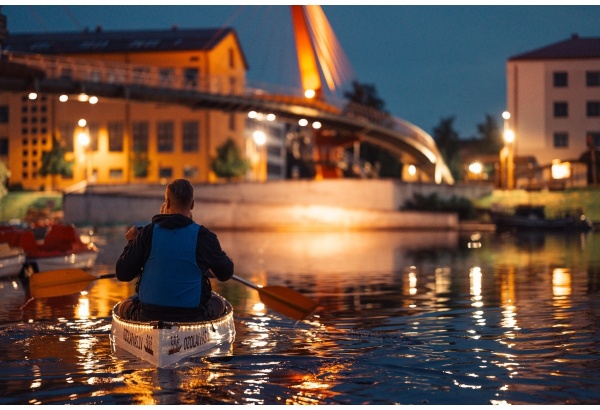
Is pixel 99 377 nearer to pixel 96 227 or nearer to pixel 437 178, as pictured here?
pixel 96 227

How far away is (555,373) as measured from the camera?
35.8 feet

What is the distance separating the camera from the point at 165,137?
310ft

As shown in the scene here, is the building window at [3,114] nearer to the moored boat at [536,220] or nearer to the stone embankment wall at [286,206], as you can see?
the stone embankment wall at [286,206]

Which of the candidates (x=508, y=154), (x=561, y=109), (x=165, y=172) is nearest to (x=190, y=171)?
(x=165, y=172)

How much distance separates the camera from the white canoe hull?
25.2 meters

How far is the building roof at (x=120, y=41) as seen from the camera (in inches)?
3777

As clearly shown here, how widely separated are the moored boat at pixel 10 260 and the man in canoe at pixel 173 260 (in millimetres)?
13180

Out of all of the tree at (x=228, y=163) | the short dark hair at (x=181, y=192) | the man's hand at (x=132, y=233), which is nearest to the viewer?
the short dark hair at (x=181, y=192)

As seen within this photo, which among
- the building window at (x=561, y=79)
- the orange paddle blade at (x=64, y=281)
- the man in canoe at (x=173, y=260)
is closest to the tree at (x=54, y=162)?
the building window at (x=561, y=79)

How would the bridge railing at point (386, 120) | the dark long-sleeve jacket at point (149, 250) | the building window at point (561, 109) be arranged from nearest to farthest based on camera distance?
1. the dark long-sleeve jacket at point (149, 250)
2. the bridge railing at point (386, 120)
3. the building window at point (561, 109)

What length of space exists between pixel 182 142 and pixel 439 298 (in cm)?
7570

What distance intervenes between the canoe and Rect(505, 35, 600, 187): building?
81750mm

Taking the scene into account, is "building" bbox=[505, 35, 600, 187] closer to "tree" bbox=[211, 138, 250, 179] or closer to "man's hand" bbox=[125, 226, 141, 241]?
"tree" bbox=[211, 138, 250, 179]

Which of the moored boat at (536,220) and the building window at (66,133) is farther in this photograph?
the building window at (66,133)
